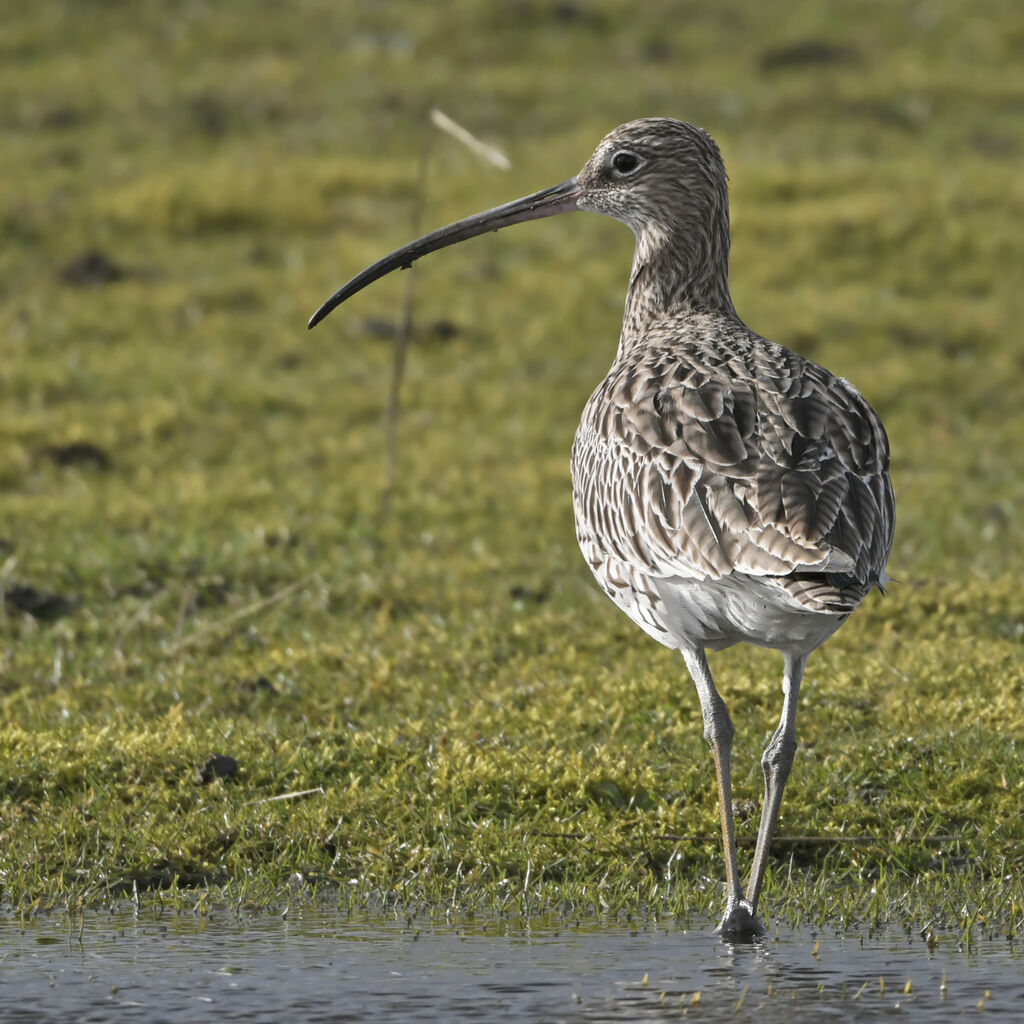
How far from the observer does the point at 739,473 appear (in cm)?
686

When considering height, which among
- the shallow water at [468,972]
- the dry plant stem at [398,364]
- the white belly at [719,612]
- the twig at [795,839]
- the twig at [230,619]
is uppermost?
the dry plant stem at [398,364]

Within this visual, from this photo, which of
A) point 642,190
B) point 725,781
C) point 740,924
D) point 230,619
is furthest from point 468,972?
point 230,619

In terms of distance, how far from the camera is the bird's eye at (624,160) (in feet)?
29.5

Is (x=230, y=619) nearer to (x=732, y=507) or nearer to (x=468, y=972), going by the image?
(x=468, y=972)

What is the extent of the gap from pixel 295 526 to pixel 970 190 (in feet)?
41.2

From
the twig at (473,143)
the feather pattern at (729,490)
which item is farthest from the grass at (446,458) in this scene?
the twig at (473,143)

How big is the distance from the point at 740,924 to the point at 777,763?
698mm

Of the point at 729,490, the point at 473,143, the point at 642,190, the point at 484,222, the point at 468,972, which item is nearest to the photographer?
the point at 468,972

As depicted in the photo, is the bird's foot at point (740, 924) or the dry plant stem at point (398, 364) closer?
the bird's foot at point (740, 924)

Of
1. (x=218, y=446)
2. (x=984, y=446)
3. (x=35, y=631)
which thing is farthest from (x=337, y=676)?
(x=984, y=446)

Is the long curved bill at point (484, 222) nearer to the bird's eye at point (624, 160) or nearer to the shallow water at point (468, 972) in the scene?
the bird's eye at point (624, 160)

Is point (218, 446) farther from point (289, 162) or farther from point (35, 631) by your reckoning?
point (289, 162)

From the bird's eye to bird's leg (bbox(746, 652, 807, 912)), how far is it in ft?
9.84

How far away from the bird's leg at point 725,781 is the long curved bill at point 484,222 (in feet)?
8.87
